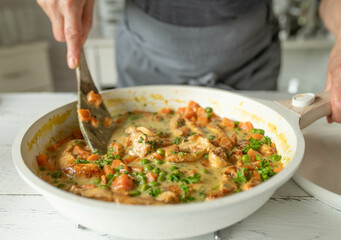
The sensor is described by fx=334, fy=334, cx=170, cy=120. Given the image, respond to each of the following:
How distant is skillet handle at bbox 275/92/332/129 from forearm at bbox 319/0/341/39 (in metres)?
0.81

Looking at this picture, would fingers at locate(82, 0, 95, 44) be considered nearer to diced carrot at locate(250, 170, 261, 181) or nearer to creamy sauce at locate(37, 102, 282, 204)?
creamy sauce at locate(37, 102, 282, 204)

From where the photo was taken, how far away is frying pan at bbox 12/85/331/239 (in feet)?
3.01

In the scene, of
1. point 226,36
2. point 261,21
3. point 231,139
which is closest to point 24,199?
point 231,139

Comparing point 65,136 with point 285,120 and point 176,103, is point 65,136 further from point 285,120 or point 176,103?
point 285,120

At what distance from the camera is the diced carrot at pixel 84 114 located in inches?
64.4

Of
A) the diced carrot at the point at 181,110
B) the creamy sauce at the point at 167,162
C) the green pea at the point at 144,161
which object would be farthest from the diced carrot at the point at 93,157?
the diced carrot at the point at 181,110

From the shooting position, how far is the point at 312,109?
1.47m

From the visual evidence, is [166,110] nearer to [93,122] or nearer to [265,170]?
[93,122]

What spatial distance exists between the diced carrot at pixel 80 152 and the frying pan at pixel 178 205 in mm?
156

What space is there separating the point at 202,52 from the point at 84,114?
1.25 m

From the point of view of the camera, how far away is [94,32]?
16.5ft

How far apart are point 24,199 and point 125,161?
446 mm

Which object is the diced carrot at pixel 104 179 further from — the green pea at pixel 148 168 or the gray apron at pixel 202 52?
the gray apron at pixel 202 52

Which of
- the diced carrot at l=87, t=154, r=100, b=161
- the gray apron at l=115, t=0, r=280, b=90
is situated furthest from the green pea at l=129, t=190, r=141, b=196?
the gray apron at l=115, t=0, r=280, b=90
